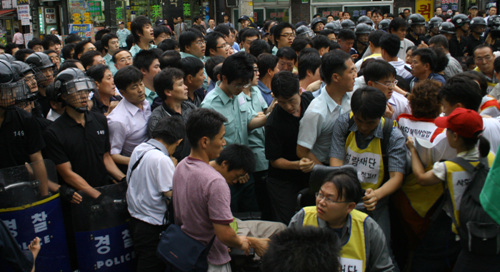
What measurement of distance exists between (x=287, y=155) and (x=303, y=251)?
1.89 metres

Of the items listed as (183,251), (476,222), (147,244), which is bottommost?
(147,244)

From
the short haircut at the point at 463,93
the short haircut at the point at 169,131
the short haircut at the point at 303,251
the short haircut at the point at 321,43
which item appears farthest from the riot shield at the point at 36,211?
the short haircut at the point at 321,43

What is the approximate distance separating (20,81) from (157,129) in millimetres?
1220

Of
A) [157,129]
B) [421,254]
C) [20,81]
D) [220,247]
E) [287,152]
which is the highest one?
[20,81]

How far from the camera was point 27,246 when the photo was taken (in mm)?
3518

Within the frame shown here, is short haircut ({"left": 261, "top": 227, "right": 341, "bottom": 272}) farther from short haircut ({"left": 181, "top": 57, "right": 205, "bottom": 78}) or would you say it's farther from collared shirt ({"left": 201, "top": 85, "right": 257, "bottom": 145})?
short haircut ({"left": 181, "top": 57, "right": 205, "bottom": 78})

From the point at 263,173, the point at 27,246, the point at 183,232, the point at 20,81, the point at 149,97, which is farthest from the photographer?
the point at 149,97

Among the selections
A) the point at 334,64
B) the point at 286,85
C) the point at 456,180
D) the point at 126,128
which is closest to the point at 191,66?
the point at 126,128

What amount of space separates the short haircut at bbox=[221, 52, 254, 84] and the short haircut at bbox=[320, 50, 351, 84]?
0.69m

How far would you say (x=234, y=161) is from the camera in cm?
344

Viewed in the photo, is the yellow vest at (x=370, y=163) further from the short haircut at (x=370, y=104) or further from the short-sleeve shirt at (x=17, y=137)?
the short-sleeve shirt at (x=17, y=137)

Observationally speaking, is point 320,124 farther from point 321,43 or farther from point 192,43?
point 321,43

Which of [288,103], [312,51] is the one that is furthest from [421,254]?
[312,51]

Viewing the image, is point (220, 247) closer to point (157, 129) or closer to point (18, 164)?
point (157, 129)
